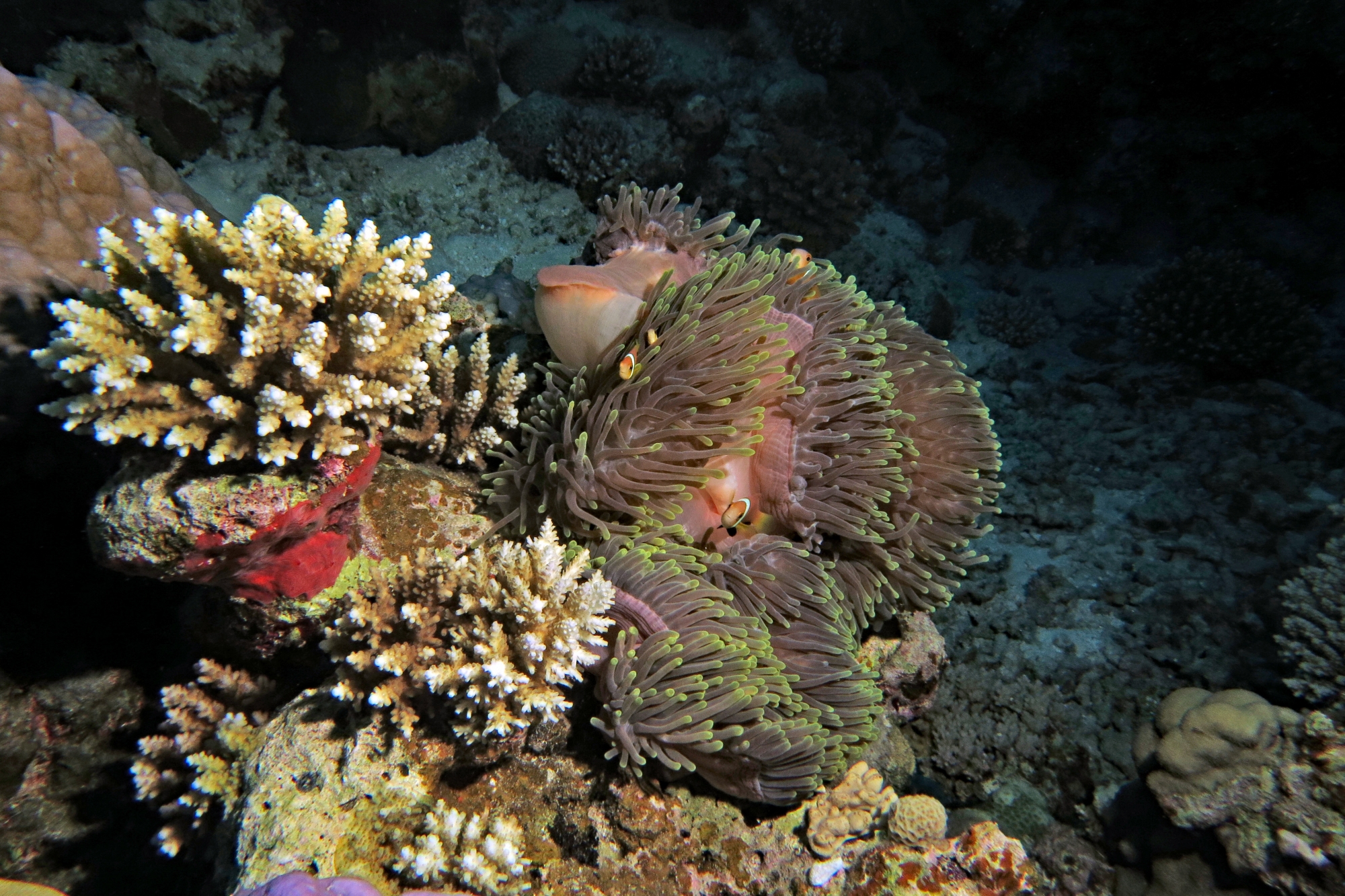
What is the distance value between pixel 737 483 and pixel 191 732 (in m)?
2.46

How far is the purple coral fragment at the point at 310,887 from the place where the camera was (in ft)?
6.18

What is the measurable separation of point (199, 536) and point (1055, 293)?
9849mm

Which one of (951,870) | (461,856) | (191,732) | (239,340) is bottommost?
(191,732)

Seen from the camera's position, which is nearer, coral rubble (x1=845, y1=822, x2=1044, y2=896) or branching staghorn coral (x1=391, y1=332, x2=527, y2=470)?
coral rubble (x1=845, y1=822, x2=1044, y2=896)

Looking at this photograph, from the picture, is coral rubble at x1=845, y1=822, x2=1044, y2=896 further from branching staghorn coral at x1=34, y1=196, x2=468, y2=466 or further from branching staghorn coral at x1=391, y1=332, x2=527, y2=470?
branching staghorn coral at x1=34, y1=196, x2=468, y2=466

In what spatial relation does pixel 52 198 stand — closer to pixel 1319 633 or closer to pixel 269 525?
pixel 269 525

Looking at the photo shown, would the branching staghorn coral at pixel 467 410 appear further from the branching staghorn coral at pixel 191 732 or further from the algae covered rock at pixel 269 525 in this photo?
the branching staghorn coral at pixel 191 732

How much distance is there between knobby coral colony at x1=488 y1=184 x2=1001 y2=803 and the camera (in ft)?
8.00

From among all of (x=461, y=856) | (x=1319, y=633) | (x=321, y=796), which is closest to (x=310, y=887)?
(x=321, y=796)

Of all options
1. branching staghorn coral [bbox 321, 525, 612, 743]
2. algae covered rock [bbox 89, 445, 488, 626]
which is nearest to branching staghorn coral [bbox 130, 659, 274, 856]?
algae covered rock [bbox 89, 445, 488, 626]

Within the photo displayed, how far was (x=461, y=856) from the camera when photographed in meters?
2.15

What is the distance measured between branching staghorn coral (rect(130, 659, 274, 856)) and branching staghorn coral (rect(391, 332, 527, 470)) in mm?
1179

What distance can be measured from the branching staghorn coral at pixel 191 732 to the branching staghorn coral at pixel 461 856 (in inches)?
34.7

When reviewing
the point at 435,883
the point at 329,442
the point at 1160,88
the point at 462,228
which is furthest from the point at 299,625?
the point at 1160,88
